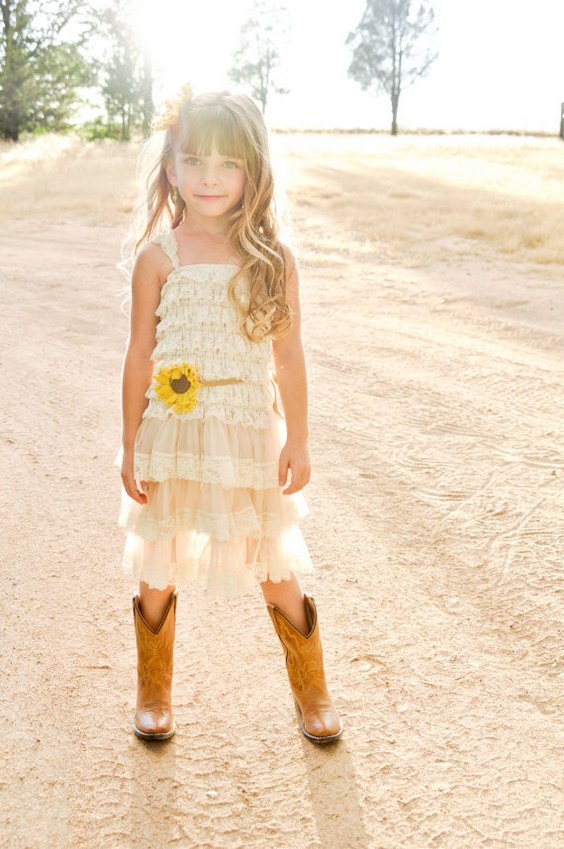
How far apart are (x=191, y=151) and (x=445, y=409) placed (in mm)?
2713

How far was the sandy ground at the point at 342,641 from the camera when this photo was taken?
6.22ft

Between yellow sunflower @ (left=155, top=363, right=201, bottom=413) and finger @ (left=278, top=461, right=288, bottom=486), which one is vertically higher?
yellow sunflower @ (left=155, top=363, right=201, bottom=413)

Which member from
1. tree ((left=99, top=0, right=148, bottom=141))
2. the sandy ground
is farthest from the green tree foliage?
the sandy ground

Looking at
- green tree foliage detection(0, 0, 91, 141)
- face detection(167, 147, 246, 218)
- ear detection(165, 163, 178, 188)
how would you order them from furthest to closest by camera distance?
green tree foliage detection(0, 0, 91, 141) → ear detection(165, 163, 178, 188) → face detection(167, 147, 246, 218)

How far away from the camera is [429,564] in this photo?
299cm

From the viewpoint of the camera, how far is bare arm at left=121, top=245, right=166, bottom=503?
2.04 meters

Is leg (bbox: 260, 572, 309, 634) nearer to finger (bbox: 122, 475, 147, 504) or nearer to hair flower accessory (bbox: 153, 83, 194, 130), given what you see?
finger (bbox: 122, 475, 147, 504)

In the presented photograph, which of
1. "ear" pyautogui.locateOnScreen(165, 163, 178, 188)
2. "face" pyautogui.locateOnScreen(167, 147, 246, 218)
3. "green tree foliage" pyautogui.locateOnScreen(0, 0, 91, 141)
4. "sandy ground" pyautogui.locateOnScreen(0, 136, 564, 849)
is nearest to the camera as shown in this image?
"sandy ground" pyautogui.locateOnScreen(0, 136, 564, 849)

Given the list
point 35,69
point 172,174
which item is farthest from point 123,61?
point 172,174

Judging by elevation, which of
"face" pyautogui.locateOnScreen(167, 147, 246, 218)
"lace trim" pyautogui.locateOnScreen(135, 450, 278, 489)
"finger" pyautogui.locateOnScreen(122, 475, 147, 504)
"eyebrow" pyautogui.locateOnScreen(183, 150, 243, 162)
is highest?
"eyebrow" pyautogui.locateOnScreen(183, 150, 243, 162)

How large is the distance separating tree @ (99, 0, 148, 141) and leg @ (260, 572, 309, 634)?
23.2 meters

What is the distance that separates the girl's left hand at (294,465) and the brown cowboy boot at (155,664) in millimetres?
438

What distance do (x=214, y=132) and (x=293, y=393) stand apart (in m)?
0.62

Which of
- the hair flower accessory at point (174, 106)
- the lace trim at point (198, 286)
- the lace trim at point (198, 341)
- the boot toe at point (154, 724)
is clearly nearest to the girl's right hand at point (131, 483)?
the lace trim at point (198, 341)
